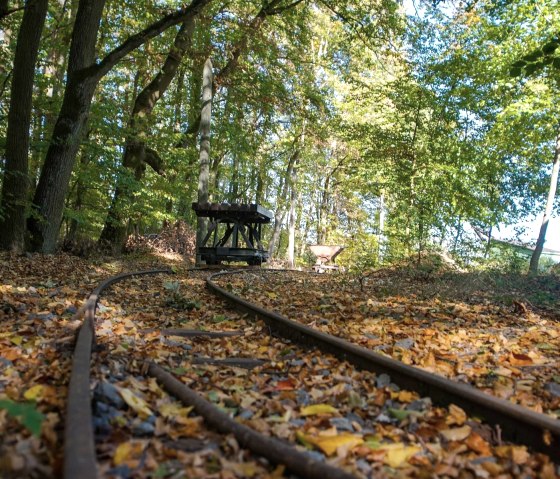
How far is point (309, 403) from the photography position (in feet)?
9.98

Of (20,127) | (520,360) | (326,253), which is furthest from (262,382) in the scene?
(326,253)

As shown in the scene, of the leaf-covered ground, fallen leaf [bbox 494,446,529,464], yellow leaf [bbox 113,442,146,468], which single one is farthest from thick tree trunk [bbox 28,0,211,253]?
fallen leaf [bbox 494,446,529,464]

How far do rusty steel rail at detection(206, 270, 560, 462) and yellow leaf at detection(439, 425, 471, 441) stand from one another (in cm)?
18

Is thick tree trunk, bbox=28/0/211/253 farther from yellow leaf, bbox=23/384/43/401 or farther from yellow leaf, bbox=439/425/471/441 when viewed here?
yellow leaf, bbox=439/425/471/441

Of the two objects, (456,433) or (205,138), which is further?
(205,138)

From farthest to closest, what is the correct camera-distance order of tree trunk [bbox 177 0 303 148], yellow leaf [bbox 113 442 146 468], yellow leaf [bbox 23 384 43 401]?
tree trunk [bbox 177 0 303 148] < yellow leaf [bbox 23 384 43 401] < yellow leaf [bbox 113 442 146 468]

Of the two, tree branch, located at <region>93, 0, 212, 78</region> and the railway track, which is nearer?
the railway track

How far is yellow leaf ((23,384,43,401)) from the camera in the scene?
2.64 metres

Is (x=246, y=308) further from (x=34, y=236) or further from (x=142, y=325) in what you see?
(x=34, y=236)

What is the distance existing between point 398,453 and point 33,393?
1.97 metres

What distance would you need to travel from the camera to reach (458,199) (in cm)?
1440

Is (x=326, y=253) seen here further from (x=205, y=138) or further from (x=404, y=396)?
(x=404, y=396)

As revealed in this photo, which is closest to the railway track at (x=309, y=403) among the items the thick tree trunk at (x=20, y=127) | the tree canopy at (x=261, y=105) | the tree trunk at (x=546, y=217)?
the thick tree trunk at (x=20, y=127)

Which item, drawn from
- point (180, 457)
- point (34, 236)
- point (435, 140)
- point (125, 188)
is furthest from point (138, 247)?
point (180, 457)
